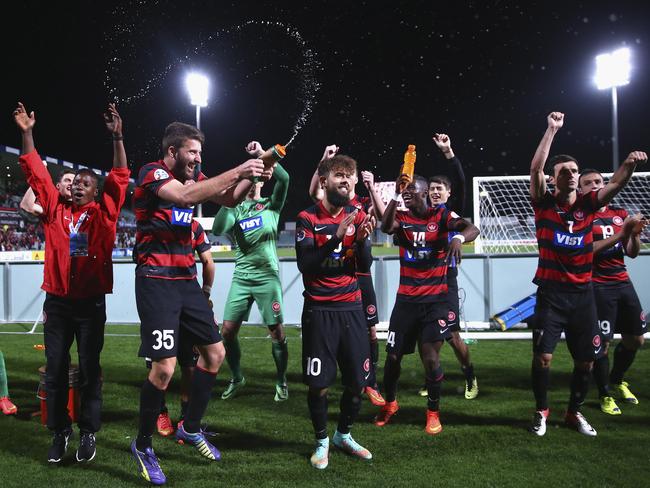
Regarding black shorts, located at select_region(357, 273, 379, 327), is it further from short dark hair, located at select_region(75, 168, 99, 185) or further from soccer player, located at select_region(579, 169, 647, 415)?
short dark hair, located at select_region(75, 168, 99, 185)

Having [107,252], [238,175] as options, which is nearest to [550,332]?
[238,175]

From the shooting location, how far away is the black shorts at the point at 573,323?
459 centimetres

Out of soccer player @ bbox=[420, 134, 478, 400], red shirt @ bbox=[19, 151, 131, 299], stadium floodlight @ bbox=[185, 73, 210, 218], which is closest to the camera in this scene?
red shirt @ bbox=[19, 151, 131, 299]

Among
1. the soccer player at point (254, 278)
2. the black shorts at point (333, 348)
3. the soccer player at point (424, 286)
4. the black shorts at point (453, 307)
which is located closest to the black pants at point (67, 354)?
the black shorts at point (333, 348)

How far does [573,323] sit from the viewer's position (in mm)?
4605

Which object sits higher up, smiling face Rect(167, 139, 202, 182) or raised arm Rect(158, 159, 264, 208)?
smiling face Rect(167, 139, 202, 182)

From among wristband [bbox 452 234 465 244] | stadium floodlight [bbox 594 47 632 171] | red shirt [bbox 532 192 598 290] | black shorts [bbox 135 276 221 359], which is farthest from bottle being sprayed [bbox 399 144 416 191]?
stadium floodlight [bbox 594 47 632 171]

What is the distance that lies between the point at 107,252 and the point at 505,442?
11.4 feet

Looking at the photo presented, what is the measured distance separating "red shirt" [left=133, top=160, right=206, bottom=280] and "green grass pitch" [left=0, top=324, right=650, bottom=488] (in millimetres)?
1432

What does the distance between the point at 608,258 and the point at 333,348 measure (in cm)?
339

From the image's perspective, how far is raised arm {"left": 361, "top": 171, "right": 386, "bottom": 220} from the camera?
14.0 feet

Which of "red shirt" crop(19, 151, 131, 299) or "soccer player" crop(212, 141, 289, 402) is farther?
"soccer player" crop(212, 141, 289, 402)

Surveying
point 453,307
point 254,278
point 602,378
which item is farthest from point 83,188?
point 602,378

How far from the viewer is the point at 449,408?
5.45 meters
